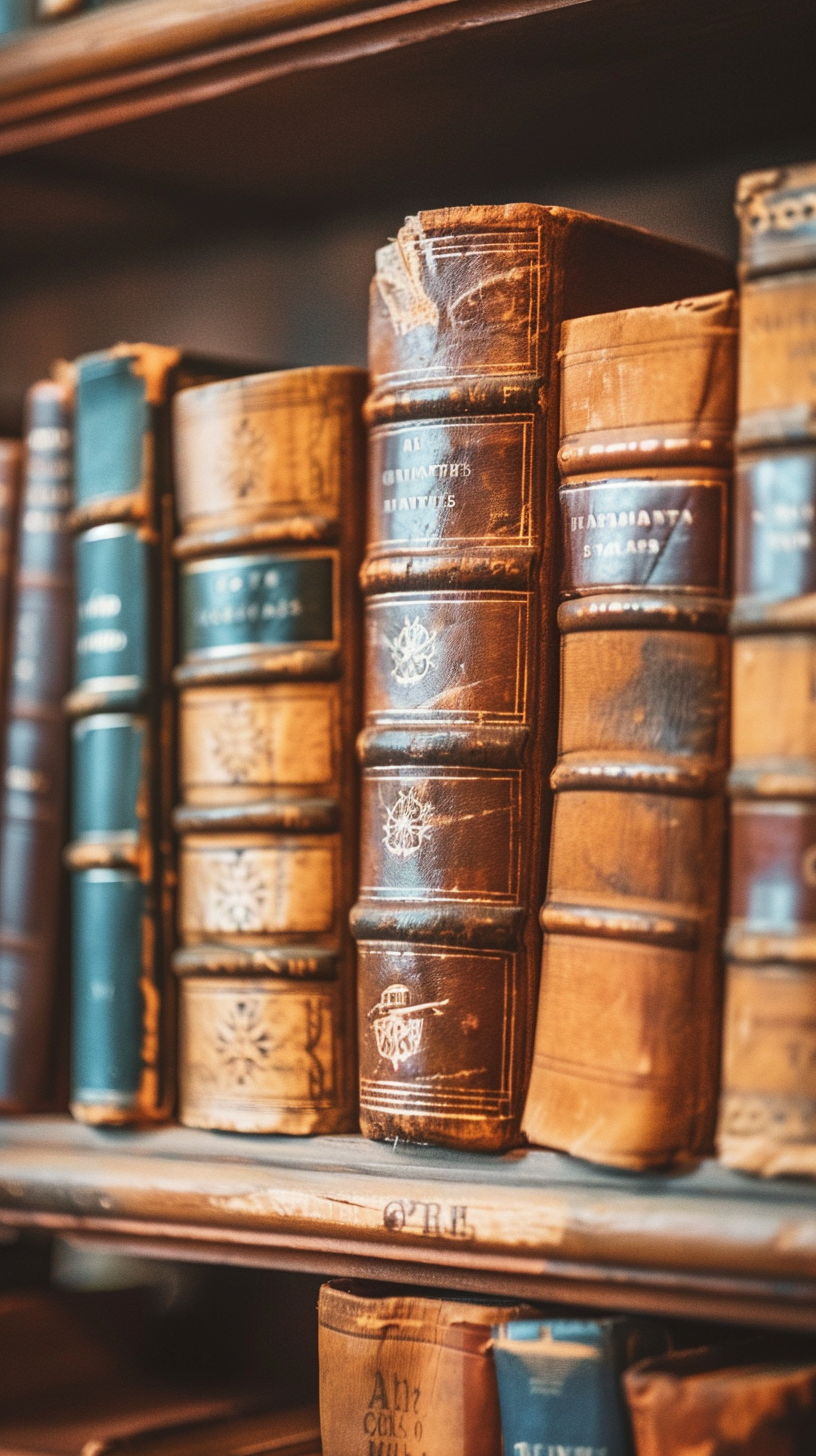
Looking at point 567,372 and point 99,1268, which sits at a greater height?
point 567,372

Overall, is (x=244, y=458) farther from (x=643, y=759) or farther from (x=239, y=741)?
(x=643, y=759)

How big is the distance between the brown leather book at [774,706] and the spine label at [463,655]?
12 centimetres

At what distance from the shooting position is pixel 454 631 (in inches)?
30.8

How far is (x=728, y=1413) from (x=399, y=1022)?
0.79 ft

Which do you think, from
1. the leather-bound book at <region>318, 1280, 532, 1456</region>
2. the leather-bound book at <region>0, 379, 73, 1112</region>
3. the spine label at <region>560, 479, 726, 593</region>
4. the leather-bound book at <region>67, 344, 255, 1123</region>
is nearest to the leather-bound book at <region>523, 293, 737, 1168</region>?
the spine label at <region>560, 479, 726, 593</region>

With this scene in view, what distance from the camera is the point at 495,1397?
756mm

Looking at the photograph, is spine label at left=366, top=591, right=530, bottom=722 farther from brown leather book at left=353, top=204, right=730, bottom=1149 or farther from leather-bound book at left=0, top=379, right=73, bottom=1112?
leather-bound book at left=0, top=379, right=73, bottom=1112

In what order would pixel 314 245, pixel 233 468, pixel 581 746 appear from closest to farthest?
pixel 581 746 → pixel 233 468 → pixel 314 245

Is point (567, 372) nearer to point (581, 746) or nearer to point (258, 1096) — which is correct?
point (581, 746)

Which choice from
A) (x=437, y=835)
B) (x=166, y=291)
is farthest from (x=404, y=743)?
(x=166, y=291)

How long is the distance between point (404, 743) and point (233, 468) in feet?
0.66

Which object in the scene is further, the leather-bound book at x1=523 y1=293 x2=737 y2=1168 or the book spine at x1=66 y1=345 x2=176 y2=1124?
the book spine at x1=66 y1=345 x2=176 y2=1124

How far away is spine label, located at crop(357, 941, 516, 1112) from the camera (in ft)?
2.52

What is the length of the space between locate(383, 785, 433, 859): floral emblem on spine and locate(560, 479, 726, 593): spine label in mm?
141
